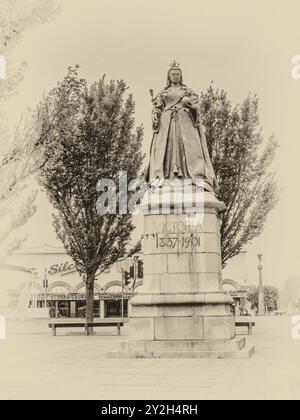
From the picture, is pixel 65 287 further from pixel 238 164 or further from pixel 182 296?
pixel 182 296

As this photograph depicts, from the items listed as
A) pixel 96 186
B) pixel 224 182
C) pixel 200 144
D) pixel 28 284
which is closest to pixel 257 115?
pixel 224 182

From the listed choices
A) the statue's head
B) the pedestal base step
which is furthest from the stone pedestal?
the statue's head

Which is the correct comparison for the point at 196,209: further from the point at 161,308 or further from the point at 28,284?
the point at 28,284

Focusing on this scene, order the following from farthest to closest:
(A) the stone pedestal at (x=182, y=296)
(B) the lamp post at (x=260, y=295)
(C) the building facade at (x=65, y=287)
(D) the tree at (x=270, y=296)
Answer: (D) the tree at (x=270, y=296), (B) the lamp post at (x=260, y=295), (C) the building facade at (x=65, y=287), (A) the stone pedestal at (x=182, y=296)

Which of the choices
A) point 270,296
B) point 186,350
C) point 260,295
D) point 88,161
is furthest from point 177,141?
point 270,296

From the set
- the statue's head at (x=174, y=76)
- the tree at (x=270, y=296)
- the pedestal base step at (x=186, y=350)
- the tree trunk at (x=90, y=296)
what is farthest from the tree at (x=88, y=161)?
the tree at (x=270, y=296)

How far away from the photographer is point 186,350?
42.5ft

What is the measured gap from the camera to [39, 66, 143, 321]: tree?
25859 millimetres

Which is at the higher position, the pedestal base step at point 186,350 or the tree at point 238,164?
the tree at point 238,164

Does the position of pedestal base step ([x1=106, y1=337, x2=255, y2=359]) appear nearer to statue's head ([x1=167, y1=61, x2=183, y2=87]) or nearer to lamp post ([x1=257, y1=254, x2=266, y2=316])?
statue's head ([x1=167, y1=61, x2=183, y2=87])

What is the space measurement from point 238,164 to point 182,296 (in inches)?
604

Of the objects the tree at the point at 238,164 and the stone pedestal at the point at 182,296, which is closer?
the stone pedestal at the point at 182,296

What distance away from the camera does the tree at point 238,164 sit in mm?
27750

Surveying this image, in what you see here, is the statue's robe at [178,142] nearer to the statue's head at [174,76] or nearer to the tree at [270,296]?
the statue's head at [174,76]
